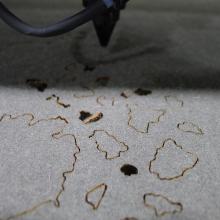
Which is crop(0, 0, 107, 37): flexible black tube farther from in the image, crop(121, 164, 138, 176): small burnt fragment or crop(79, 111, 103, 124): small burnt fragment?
crop(121, 164, 138, 176): small burnt fragment

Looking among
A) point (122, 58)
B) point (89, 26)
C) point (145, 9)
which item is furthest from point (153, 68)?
point (145, 9)

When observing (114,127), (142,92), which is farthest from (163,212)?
(142,92)

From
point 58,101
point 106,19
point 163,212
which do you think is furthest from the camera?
point 106,19

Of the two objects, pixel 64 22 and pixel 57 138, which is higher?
pixel 64 22

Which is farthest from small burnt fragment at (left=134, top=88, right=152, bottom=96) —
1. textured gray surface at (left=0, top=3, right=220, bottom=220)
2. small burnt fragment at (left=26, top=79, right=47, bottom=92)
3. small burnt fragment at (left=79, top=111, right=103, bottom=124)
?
small burnt fragment at (left=26, top=79, right=47, bottom=92)

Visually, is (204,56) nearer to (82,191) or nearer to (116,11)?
(116,11)

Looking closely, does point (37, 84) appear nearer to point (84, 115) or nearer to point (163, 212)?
point (84, 115)
